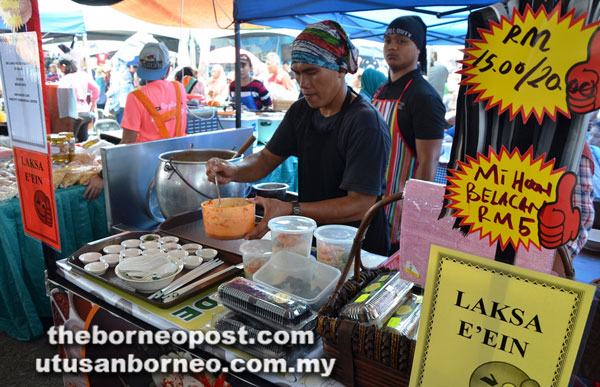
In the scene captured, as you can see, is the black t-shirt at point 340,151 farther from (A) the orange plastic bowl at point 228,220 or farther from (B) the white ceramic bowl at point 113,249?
(B) the white ceramic bowl at point 113,249

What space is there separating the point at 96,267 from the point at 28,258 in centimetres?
148

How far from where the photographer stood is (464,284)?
1.85 ft

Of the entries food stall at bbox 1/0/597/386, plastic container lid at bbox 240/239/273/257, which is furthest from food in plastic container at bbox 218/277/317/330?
plastic container lid at bbox 240/239/273/257

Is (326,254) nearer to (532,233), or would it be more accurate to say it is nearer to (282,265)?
(282,265)

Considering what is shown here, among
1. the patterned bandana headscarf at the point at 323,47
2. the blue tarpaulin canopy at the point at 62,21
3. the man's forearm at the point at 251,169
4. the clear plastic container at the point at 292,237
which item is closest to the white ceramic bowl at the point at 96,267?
the clear plastic container at the point at 292,237

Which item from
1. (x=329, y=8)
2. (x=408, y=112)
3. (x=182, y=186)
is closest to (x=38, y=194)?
(x=182, y=186)

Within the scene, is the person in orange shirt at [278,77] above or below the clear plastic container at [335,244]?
above

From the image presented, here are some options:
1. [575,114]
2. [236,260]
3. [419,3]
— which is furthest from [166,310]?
[419,3]

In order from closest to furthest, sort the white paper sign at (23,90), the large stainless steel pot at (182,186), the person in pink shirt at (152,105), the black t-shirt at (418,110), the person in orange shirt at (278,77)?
the white paper sign at (23,90), the large stainless steel pot at (182,186), the black t-shirt at (418,110), the person in pink shirt at (152,105), the person in orange shirt at (278,77)

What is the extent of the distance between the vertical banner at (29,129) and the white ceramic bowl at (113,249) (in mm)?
166

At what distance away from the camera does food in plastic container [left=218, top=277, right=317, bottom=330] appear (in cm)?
93

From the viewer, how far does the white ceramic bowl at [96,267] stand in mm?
1325

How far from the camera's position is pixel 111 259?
1404 mm

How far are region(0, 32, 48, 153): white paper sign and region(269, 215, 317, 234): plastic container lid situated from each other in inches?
34.5
